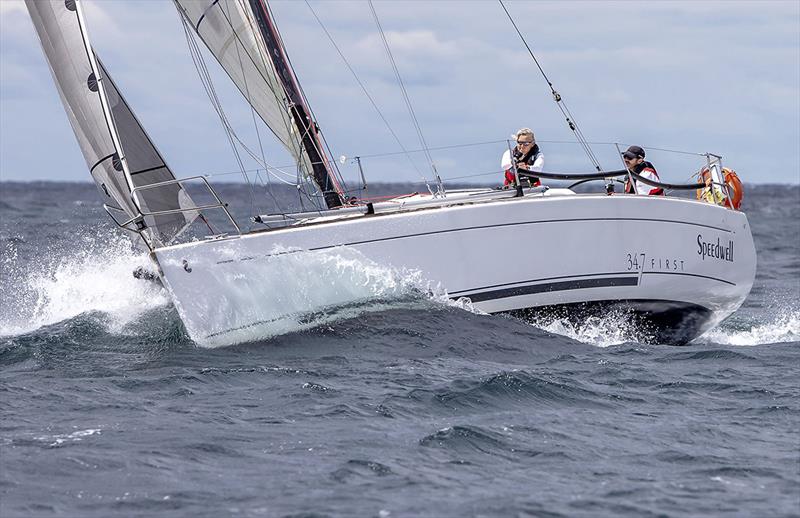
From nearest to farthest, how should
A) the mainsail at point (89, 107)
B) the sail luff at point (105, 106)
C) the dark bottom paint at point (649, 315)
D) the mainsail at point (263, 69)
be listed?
the sail luff at point (105, 106) < the mainsail at point (89, 107) < the dark bottom paint at point (649, 315) < the mainsail at point (263, 69)

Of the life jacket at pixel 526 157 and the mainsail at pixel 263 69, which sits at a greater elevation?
the mainsail at pixel 263 69

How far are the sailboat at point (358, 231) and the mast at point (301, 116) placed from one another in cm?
1

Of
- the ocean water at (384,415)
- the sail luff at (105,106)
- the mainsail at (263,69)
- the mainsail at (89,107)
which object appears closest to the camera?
the ocean water at (384,415)

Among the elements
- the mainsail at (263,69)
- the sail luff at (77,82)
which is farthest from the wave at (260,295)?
the mainsail at (263,69)

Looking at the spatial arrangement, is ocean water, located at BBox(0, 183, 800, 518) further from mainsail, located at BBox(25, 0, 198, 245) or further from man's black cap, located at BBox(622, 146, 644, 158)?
man's black cap, located at BBox(622, 146, 644, 158)

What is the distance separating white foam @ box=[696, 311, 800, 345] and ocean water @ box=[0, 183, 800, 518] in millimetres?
178

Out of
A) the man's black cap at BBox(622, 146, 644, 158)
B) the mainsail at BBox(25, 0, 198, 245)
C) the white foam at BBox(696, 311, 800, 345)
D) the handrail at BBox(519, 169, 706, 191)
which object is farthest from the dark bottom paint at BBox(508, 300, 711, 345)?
the mainsail at BBox(25, 0, 198, 245)

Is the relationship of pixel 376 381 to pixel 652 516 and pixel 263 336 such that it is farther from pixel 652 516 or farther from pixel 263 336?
pixel 652 516

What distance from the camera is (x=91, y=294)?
32.4ft

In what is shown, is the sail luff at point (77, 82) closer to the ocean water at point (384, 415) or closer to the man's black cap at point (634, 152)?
the ocean water at point (384, 415)

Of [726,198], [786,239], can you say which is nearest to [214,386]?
[726,198]

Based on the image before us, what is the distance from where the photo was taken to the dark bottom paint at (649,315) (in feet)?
29.8

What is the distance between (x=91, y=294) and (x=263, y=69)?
2.59 metres

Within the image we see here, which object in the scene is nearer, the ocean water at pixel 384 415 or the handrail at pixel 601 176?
the ocean water at pixel 384 415
